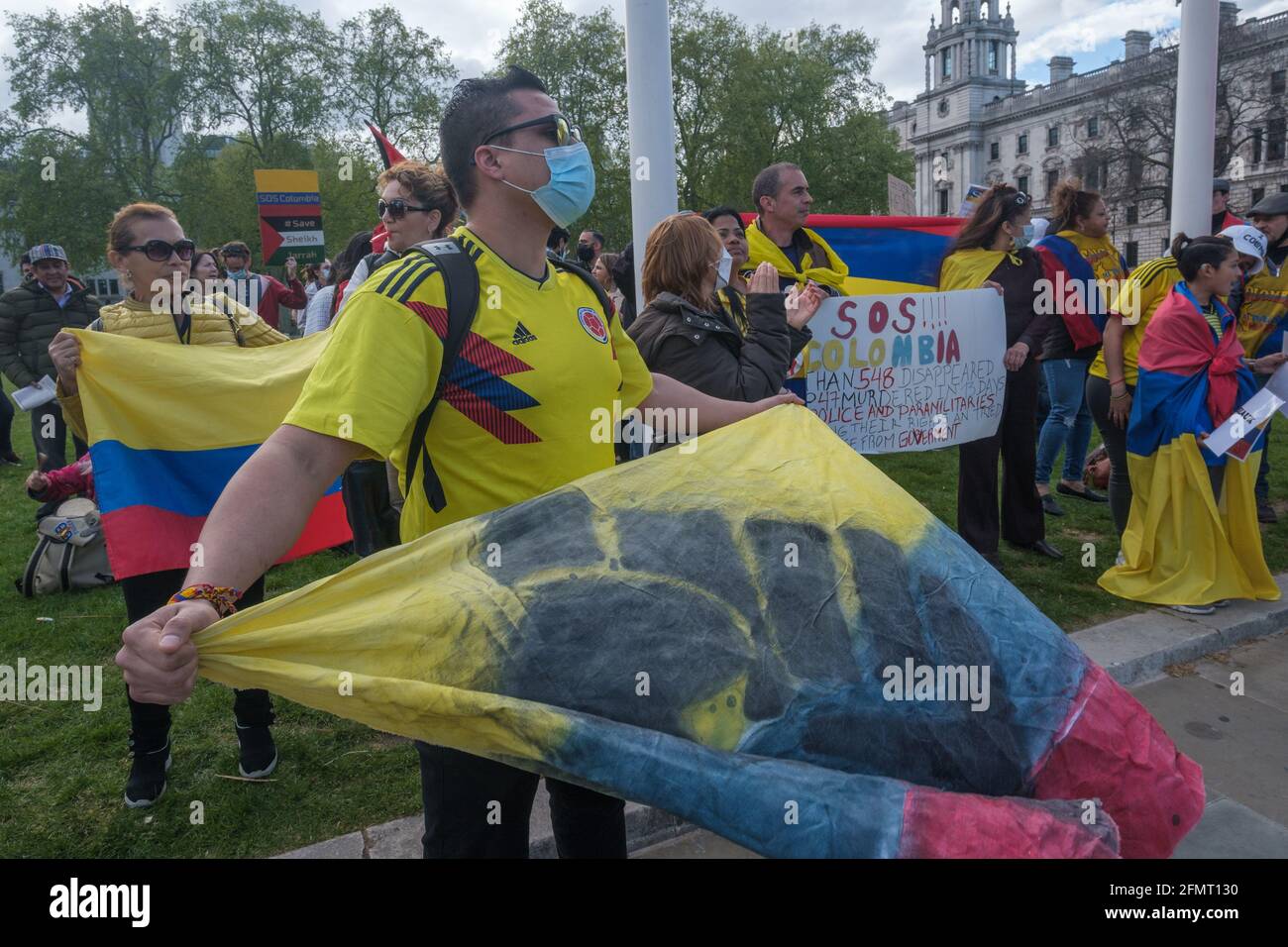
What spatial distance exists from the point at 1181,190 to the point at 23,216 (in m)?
45.6

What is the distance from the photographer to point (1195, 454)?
5.26 metres

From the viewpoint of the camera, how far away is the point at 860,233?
228 inches

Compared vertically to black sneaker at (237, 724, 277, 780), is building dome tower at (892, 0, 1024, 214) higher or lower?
higher

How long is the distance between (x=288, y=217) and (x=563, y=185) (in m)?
10.9

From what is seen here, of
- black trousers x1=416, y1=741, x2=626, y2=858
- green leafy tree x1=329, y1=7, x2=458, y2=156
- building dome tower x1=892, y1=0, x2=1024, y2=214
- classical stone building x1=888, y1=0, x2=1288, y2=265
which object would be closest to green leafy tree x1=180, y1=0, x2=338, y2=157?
green leafy tree x1=329, y1=7, x2=458, y2=156

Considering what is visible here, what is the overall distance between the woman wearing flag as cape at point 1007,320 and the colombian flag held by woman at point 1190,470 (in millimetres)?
698

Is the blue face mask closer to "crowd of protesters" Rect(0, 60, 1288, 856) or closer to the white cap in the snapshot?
"crowd of protesters" Rect(0, 60, 1288, 856)

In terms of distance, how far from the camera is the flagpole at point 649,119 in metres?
5.04

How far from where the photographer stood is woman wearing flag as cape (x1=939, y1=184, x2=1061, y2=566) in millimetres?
5734

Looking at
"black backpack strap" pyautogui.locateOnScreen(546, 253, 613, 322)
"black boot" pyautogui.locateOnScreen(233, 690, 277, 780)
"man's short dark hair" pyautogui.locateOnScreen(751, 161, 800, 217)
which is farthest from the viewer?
"man's short dark hair" pyautogui.locateOnScreen(751, 161, 800, 217)

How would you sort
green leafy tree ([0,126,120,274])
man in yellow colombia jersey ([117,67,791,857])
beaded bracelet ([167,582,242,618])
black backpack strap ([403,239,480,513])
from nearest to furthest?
beaded bracelet ([167,582,242,618]) < man in yellow colombia jersey ([117,67,791,857]) < black backpack strap ([403,239,480,513]) < green leafy tree ([0,126,120,274])

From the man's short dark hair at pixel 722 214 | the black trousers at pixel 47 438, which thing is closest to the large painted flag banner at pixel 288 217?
the black trousers at pixel 47 438

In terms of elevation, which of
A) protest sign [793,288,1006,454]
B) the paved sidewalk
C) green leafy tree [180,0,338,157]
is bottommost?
Result: the paved sidewalk

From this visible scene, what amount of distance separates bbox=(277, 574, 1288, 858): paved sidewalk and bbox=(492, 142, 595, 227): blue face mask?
2219 millimetres
